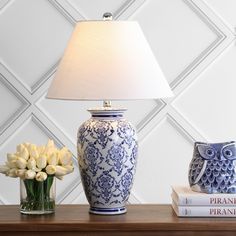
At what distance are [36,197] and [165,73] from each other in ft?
2.19

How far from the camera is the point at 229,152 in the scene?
4.89ft

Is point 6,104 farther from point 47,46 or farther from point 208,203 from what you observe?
point 208,203

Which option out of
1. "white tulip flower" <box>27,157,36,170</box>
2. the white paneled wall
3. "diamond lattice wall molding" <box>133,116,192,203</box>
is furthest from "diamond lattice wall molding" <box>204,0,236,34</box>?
"white tulip flower" <box>27,157,36,170</box>

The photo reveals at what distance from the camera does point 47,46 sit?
78.7 inches

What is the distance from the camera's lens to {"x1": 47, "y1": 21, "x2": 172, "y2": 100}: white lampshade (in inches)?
55.3

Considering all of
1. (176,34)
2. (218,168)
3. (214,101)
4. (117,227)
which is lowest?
(117,227)

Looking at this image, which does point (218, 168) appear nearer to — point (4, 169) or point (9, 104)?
point (4, 169)

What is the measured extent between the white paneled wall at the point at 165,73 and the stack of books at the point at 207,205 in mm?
554

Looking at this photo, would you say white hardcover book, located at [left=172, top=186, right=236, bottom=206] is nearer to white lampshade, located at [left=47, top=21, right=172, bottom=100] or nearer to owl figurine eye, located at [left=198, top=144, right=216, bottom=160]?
owl figurine eye, located at [left=198, top=144, right=216, bottom=160]

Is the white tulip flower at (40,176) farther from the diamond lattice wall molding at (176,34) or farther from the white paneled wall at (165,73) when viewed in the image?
the diamond lattice wall molding at (176,34)

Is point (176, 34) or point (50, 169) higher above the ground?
point (176, 34)

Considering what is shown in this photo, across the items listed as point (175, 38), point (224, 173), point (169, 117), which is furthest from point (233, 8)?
point (224, 173)

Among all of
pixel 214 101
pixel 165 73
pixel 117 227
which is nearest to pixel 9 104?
pixel 165 73

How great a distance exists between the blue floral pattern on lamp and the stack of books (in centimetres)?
13
